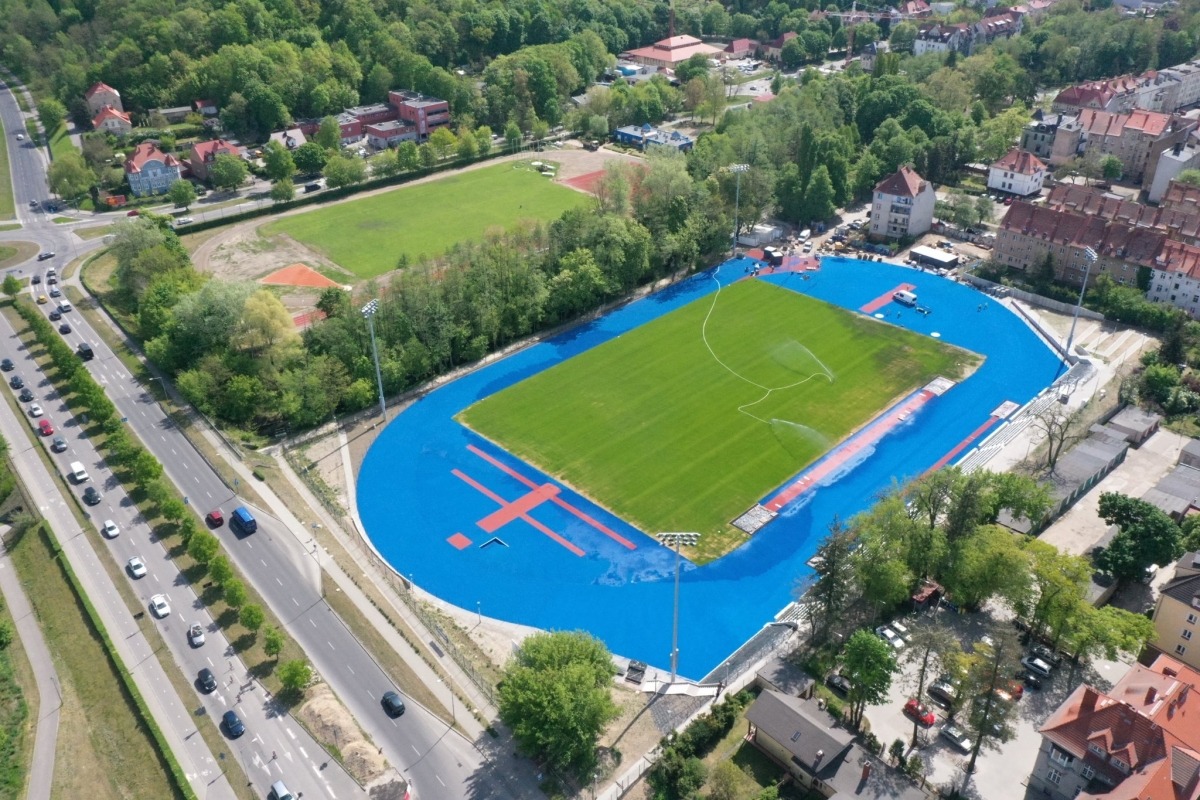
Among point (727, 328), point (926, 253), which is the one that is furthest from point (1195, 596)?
point (926, 253)

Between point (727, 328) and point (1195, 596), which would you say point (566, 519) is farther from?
point (1195, 596)

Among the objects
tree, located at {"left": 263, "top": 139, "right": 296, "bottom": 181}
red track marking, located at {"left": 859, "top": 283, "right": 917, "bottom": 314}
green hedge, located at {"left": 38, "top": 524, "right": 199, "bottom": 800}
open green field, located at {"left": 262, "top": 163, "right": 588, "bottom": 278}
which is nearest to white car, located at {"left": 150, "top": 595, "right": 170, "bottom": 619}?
green hedge, located at {"left": 38, "top": 524, "right": 199, "bottom": 800}

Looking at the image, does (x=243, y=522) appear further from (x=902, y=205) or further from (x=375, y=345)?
(x=902, y=205)

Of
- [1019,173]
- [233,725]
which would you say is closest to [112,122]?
[233,725]

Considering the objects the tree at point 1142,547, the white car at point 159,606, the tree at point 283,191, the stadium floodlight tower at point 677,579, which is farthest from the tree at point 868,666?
the tree at point 283,191

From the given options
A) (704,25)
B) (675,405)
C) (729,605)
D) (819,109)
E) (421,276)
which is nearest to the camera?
(729,605)

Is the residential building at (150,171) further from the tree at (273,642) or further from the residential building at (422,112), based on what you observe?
the tree at (273,642)
